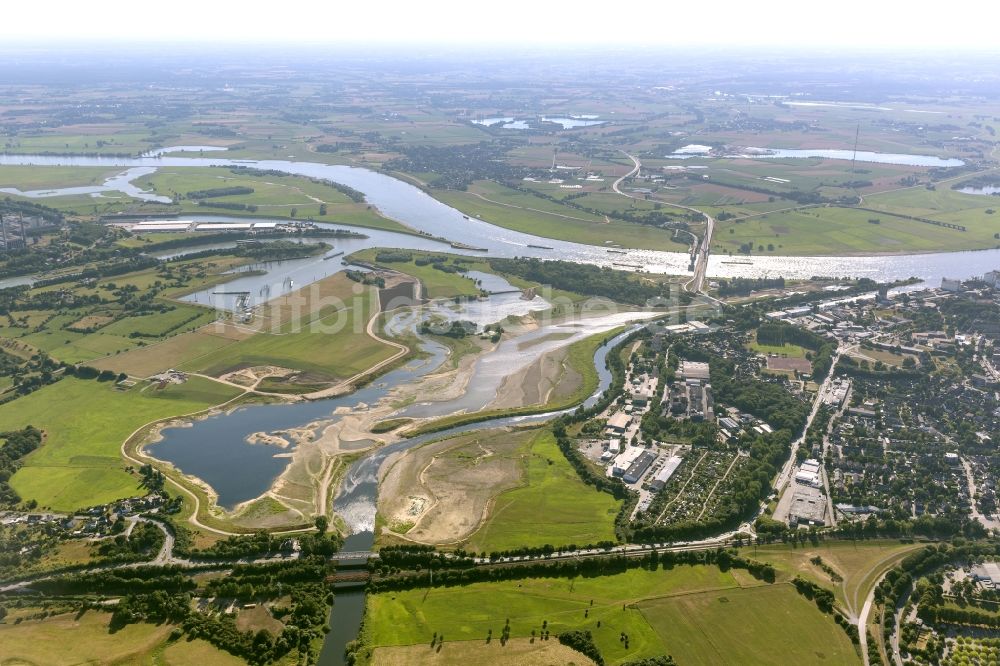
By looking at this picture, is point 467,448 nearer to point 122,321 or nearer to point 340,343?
point 340,343

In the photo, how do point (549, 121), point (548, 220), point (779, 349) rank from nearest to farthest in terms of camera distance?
point (779, 349)
point (548, 220)
point (549, 121)

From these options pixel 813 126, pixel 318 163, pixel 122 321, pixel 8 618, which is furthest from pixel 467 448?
pixel 813 126

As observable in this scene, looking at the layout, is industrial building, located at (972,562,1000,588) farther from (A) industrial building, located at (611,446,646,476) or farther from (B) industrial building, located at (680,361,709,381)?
(B) industrial building, located at (680,361,709,381)

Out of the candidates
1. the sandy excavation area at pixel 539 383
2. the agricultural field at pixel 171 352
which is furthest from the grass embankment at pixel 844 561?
the agricultural field at pixel 171 352

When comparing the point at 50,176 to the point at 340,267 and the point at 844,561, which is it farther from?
the point at 844,561

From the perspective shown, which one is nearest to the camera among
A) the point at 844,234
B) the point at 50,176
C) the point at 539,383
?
the point at 539,383

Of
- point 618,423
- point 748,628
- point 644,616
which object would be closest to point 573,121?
point 618,423
